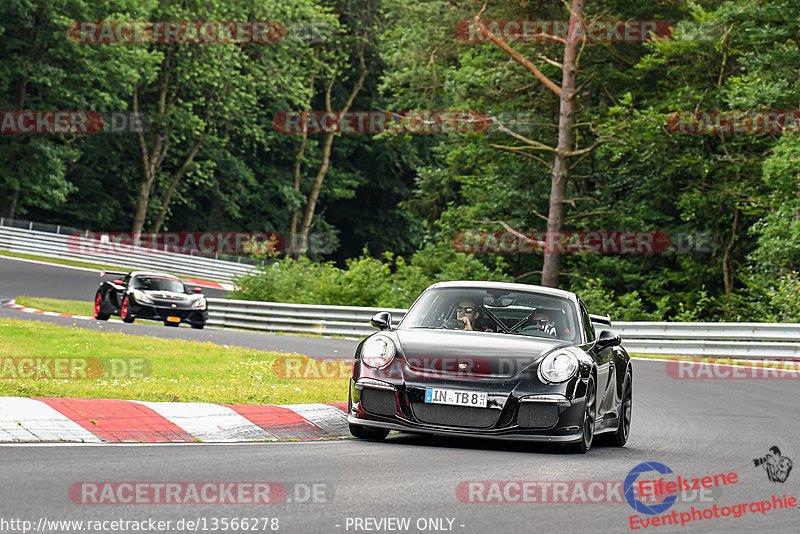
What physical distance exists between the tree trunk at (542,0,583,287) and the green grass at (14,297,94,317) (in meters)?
13.2

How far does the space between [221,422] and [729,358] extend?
15.7 meters

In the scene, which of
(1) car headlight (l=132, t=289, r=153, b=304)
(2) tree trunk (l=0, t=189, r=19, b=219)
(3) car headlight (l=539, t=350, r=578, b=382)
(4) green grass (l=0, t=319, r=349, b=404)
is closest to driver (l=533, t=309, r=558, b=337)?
(3) car headlight (l=539, t=350, r=578, b=382)

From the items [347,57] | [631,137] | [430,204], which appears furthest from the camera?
[347,57]

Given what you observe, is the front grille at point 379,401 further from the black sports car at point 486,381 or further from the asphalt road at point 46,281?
the asphalt road at point 46,281

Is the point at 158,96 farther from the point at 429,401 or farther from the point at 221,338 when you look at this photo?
the point at 429,401

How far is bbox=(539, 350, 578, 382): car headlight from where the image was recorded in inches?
346

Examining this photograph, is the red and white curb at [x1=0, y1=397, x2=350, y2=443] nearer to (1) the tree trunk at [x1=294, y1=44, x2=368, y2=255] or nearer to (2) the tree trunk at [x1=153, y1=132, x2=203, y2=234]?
(2) the tree trunk at [x1=153, y1=132, x2=203, y2=234]

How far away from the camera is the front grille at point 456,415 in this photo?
8.62 meters

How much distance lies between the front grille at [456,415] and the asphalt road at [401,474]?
0.25 metres

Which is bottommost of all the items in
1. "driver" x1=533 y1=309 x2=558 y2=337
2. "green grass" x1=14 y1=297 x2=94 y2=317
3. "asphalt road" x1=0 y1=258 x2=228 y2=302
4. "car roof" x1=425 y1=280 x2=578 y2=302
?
"green grass" x1=14 y1=297 x2=94 y2=317

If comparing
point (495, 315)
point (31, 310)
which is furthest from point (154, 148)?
point (495, 315)

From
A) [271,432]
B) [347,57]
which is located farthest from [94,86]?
[271,432]

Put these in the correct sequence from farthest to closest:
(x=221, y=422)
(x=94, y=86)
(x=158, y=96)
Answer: (x=158, y=96), (x=94, y=86), (x=221, y=422)

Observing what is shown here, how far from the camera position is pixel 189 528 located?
536 centimetres
